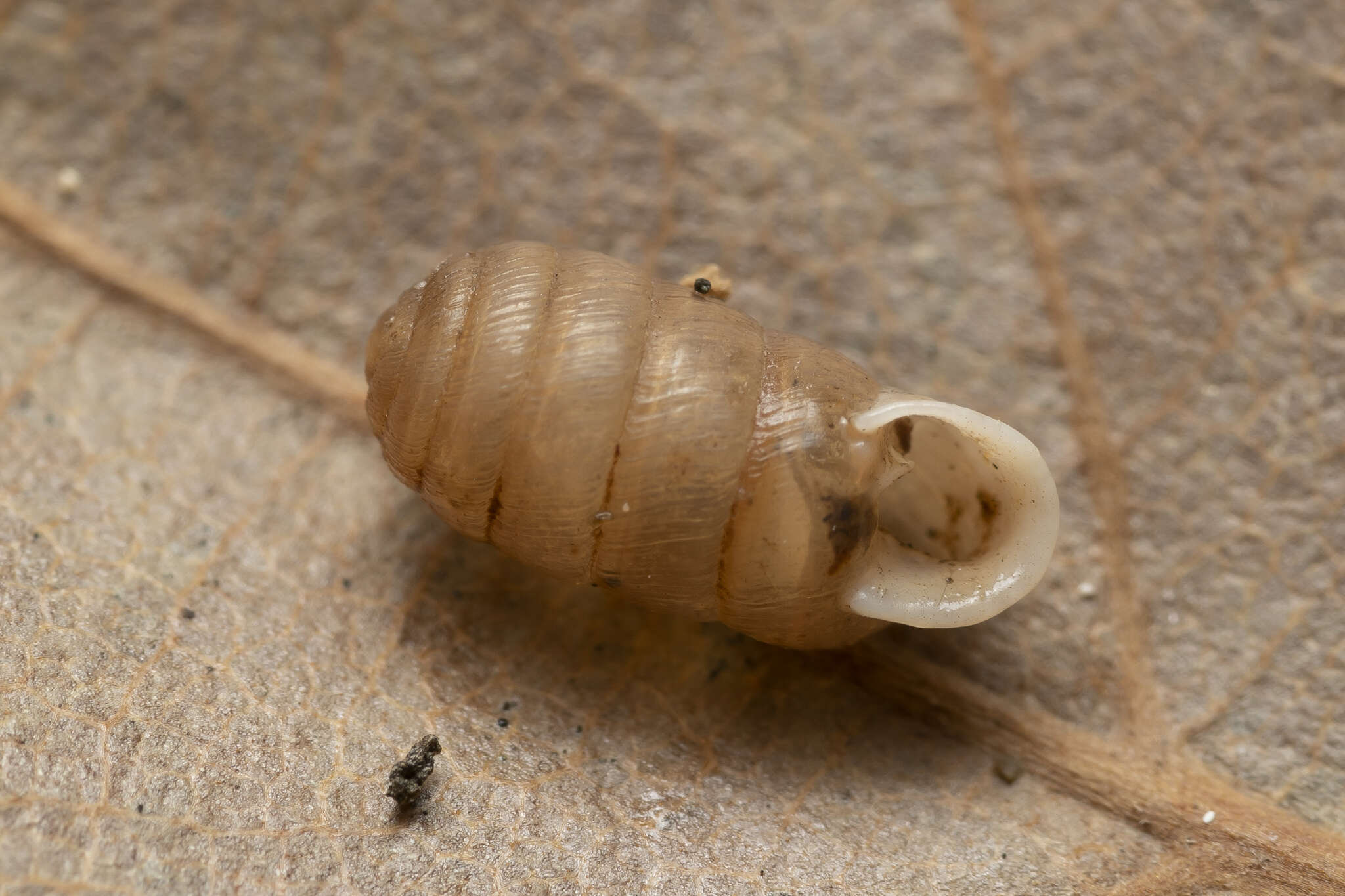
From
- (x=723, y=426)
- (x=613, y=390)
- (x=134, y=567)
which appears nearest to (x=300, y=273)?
(x=134, y=567)

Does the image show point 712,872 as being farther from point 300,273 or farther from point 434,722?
point 300,273

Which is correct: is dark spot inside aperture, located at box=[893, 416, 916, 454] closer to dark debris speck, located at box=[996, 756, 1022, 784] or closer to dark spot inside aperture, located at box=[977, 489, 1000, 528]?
dark spot inside aperture, located at box=[977, 489, 1000, 528]

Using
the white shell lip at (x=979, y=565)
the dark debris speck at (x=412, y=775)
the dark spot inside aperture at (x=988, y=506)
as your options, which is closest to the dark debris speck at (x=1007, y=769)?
the white shell lip at (x=979, y=565)

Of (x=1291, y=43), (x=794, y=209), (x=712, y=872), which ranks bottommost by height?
(x=712, y=872)

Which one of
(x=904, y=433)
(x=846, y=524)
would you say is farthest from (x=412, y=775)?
(x=904, y=433)

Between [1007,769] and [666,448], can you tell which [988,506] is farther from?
[666,448]
